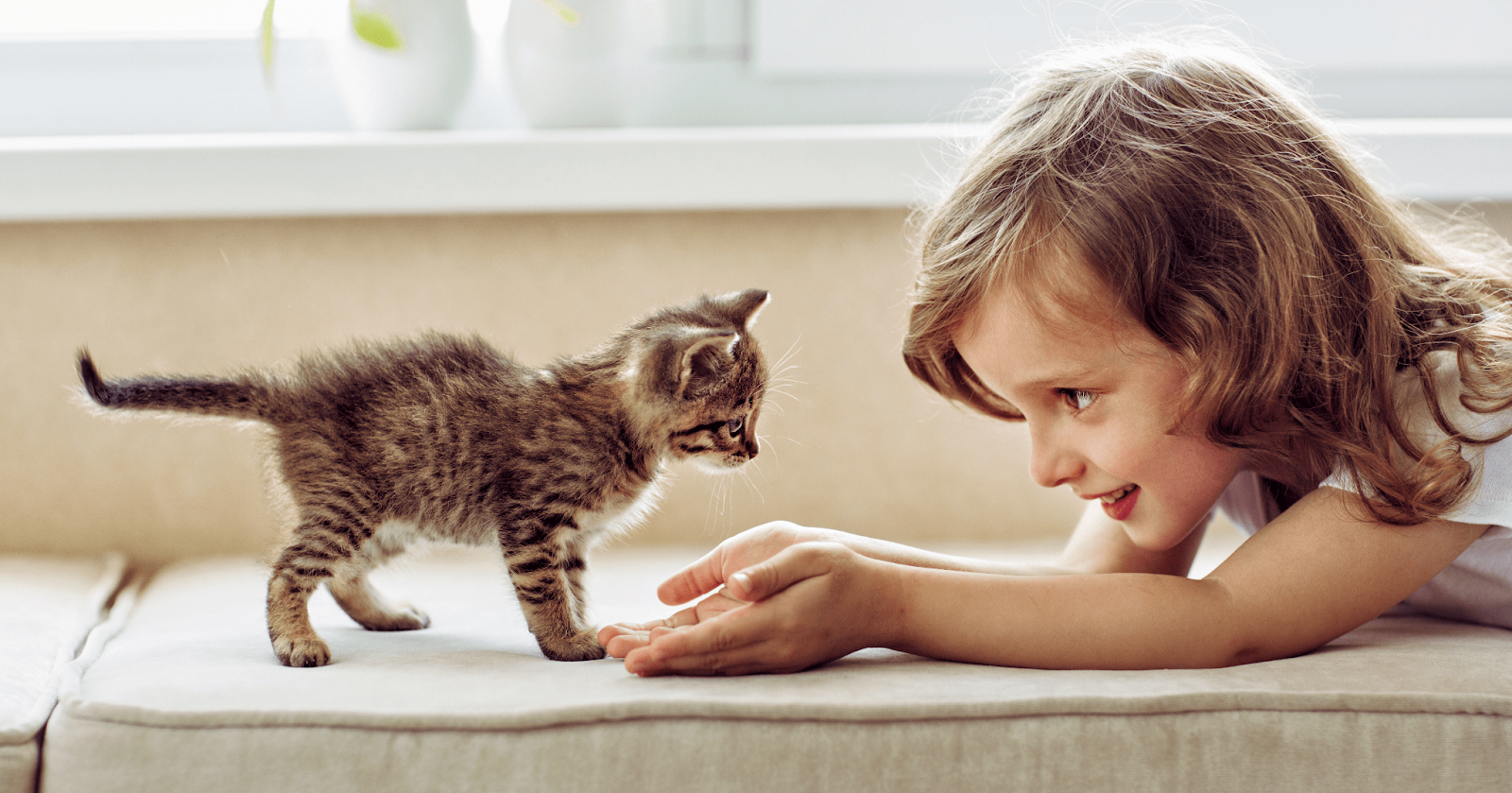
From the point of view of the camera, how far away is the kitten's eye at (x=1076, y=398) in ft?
3.58

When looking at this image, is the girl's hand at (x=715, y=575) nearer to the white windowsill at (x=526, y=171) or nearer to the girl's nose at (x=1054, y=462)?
the girl's nose at (x=1054, y=462)

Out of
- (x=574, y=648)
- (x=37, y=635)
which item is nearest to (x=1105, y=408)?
(x=574, y=648)

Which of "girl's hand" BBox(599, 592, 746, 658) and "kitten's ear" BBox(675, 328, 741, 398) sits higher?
"kitten's ear" BBox(675, 328, 741, 398)

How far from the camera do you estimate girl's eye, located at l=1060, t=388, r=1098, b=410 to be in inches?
42.9

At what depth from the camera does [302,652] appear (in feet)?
3.28

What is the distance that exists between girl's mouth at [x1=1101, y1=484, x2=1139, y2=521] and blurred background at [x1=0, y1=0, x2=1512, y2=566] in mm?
594

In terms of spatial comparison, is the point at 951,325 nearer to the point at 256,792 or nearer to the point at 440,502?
the point at 440,502

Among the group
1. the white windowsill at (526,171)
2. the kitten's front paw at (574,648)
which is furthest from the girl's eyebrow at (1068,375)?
the white windowsill at (526,171)

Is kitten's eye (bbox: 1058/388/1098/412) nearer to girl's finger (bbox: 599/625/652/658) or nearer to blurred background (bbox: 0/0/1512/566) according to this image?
girl's finger (bbox: 599/625/652/658)

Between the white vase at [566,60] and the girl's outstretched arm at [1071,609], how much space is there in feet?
3.20

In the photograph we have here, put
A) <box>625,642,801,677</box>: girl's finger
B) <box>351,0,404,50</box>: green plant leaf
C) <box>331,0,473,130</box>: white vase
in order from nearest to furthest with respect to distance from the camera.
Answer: <box>625,642,801,677</box>: girl's finger
<box>351,0,404,50</box>: green plant leaf
<box>331,0,473,130</box>: white vase

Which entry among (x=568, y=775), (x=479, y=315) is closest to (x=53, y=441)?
(x=479, y=315)

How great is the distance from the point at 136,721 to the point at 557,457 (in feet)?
1.39

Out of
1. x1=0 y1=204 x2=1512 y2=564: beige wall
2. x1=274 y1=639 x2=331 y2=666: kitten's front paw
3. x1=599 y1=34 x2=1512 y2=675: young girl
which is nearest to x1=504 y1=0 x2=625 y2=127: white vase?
x1=0 y1=204 x2=1512 y2=564: beige wall
